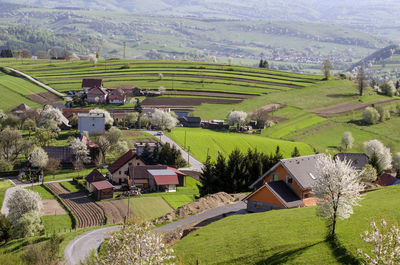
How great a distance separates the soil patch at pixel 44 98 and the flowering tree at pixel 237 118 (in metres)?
54.9

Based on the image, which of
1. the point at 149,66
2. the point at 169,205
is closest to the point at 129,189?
the point at 169,205

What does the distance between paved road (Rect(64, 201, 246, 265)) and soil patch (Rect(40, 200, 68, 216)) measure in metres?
18.9

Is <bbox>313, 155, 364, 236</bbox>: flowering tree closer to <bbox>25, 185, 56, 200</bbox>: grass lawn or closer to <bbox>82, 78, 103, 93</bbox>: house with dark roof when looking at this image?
<bbox>25, 185, 56, 200</bbox>: grass lawn

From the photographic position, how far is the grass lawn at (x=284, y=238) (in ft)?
85.0

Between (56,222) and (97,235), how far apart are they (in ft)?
57.9

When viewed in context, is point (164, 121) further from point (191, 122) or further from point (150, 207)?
point (150, 207)

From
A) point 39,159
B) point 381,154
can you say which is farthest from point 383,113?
point 39,159

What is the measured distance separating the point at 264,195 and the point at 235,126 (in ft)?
292

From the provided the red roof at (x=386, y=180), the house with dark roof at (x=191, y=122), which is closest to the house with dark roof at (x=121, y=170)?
A: the red roof at (x=386, y=180)

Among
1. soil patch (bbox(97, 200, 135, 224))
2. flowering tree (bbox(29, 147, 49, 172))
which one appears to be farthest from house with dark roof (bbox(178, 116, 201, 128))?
soil patch (bbox(97, 200, 135, 224))

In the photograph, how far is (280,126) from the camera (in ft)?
426

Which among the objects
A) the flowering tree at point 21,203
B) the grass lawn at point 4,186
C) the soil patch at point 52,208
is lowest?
the grass lawn at point 4,186

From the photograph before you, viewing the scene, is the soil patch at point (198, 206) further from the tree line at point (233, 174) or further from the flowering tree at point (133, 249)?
the flowering tree at point (133, 249)

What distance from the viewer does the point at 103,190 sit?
233 feet
